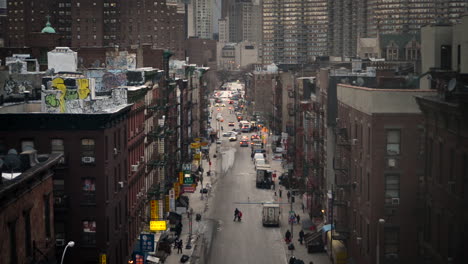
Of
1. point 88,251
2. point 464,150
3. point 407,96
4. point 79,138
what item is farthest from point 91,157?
point 464,150

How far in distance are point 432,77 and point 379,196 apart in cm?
791

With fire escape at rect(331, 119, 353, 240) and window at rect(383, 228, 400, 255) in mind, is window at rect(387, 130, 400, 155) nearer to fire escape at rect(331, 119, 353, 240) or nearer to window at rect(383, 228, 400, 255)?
window at rect(383, 228, 400, 255)

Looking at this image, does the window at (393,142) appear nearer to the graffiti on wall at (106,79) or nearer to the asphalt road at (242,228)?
the asphalt road at (242,228)

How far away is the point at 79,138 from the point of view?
47.4 metres

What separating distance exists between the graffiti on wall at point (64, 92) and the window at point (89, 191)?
180 inches

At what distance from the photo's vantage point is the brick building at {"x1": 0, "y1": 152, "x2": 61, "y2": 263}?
2656 centimetres

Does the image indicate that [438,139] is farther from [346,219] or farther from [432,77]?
[346,219]

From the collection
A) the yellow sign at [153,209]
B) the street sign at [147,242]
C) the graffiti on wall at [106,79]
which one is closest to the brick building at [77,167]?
the street sign at [147,242]

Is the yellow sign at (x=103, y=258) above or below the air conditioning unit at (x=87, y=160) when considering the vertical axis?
below

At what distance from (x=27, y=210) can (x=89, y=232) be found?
19322 millimetres

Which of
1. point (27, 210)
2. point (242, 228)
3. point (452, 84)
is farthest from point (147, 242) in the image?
point (27, 210)

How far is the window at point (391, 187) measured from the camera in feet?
160

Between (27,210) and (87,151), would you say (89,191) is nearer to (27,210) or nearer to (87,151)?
(87,151)

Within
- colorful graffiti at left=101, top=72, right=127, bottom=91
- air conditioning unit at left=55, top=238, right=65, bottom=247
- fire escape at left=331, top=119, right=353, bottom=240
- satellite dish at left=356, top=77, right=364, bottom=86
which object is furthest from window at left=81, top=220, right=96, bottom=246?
satellite dish at left=356, top=77, right=364, bottom=86
